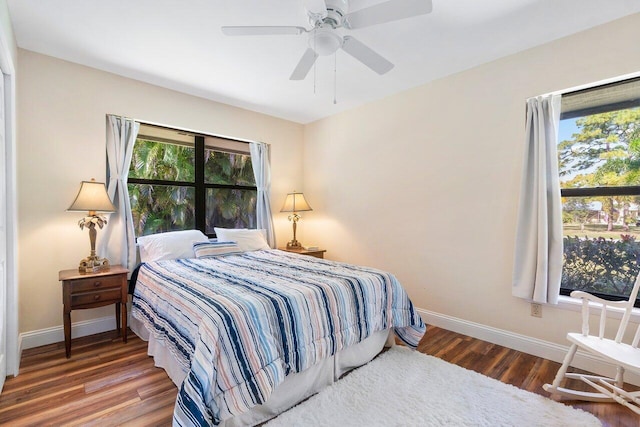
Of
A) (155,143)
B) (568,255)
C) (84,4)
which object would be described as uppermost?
(84,4)

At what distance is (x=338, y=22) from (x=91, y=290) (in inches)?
109

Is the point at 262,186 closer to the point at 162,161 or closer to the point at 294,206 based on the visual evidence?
the point at 294,206

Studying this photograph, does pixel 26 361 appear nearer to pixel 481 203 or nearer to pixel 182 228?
pixel 182 228

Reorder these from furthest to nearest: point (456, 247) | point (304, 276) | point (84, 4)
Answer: point (456, 247) < point (304, 276) < point (84, 4)

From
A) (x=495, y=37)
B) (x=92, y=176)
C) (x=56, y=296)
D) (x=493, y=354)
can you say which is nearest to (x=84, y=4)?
(x=92, y=176)

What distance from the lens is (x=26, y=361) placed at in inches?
93.5

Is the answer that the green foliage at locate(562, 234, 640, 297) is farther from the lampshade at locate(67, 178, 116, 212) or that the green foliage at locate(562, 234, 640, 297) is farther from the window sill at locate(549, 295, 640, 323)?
the lampshade at locate(67, 178, 116, 212)

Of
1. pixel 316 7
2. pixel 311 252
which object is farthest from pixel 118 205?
pixel 316 7

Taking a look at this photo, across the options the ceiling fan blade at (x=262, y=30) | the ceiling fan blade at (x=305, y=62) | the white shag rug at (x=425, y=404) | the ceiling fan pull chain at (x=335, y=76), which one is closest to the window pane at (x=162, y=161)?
the ceiling fan pull chain at (x=335, y=76)

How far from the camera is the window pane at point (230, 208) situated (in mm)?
3877

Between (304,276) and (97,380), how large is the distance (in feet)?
5.27

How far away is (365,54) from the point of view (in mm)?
2043

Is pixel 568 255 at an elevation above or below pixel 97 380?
above

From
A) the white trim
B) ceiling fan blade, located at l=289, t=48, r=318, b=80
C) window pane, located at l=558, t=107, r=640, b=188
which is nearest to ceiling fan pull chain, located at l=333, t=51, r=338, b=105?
ceiling fan blade, located at l=289, t=48, r=318, b=80
